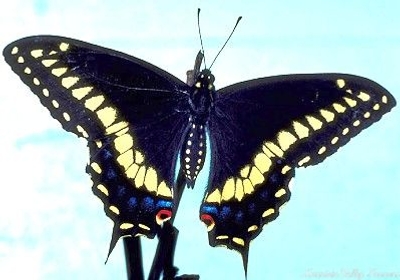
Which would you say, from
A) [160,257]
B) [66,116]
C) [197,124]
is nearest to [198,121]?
[197,124]

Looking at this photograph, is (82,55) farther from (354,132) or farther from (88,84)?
(354,132)

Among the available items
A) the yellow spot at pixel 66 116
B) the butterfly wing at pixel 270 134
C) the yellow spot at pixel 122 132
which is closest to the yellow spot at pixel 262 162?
the butterfly wing at pixel 270 134

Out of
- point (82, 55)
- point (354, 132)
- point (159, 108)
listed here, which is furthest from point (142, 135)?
point (354, 132)

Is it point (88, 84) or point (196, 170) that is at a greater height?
point (88, 84)

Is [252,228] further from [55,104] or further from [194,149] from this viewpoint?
[55,104]

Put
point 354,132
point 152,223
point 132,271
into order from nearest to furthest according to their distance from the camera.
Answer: point 132,271
point 152,223
point 354,132

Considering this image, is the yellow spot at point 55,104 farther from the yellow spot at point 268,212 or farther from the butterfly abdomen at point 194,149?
the yellow spot at point 268,212
